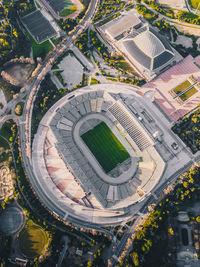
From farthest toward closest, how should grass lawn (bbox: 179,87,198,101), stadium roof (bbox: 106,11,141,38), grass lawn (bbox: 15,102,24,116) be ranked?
stadium roof (bbox: 106,11,141,38), grass lawn (bbox: 179,87,198,101), grass lawn (bbox: 15,102,24,116)

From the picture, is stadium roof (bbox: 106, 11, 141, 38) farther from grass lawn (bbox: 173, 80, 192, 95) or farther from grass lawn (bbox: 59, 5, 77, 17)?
grass lawn (bbox: 173, 80, 192, 95)

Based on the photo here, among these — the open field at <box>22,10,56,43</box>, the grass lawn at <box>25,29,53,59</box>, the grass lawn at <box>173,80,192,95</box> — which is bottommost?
the grass lawn at <box>173,80,192,95</box>

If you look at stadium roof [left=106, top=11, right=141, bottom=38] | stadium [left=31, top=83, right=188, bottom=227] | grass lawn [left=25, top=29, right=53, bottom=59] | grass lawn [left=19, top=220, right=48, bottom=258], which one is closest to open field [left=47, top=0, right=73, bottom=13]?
grass lawn [left=25, top=29, right=53, bottom=59]

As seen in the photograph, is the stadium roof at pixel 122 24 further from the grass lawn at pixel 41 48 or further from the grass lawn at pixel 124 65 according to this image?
the grass lawn at pixel 41 48

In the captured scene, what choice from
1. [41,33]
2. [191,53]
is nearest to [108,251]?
[191,53]

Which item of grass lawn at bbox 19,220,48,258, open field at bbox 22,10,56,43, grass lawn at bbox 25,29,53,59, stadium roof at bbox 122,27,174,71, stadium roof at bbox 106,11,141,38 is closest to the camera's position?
grass lawn at bbox 19,220,48,258

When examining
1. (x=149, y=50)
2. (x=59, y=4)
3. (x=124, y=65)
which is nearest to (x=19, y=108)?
(x=124, y=65)

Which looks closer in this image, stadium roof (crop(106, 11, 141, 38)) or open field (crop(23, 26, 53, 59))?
open field (crop(23, 26, 53, 59))
